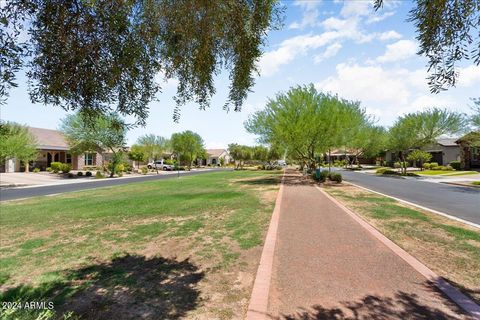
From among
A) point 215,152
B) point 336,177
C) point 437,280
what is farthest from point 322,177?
point 215,152

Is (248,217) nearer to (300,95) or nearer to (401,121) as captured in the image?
(300,95)

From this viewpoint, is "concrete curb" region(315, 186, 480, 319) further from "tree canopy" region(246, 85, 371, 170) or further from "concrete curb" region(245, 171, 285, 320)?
"tree canopy" region(246, 85, 371, 170)

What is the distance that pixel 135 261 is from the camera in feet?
21.2

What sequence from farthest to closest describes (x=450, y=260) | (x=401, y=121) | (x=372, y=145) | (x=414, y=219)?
1. (x=372, y=145)
2. (x=401, y=121)
3. (x=414, y=219)
4. (x=450, y=260)

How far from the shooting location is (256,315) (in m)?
4.04

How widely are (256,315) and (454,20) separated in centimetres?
462

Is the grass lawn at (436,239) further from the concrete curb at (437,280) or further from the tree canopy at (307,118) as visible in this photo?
the tree canopy at (307,118)

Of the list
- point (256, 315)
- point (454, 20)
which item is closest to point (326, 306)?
point (256, 315)

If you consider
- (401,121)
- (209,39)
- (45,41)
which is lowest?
(45,41)

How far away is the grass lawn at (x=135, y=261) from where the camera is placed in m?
4.50

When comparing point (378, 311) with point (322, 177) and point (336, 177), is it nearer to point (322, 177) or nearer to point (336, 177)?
point (336, 177)

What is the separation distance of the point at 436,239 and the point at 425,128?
3559cm

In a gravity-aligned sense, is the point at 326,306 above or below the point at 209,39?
below

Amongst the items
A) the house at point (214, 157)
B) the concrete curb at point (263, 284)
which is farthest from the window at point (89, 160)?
the concrete curb at point (263, 284)
